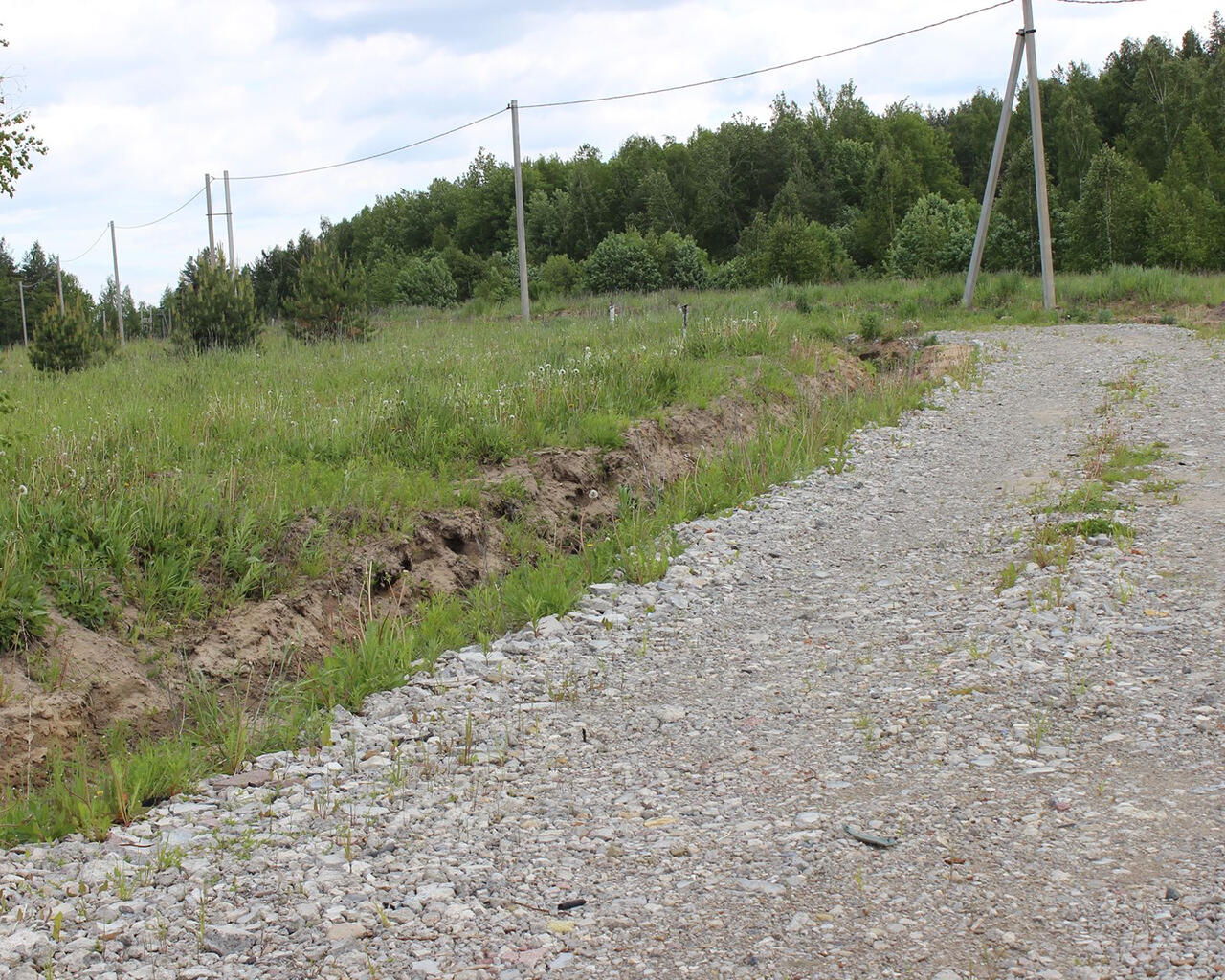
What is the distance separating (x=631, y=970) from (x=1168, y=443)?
9.73 meters

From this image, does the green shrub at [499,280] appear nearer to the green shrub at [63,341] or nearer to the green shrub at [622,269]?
the green shrub at [622,269]

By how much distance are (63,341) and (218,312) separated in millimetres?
5209

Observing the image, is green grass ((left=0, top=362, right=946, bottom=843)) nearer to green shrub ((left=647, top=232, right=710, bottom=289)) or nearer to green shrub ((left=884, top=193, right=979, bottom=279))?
green shrub ((left=884, top=193, right=979, bottom=279))

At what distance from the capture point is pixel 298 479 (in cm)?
811

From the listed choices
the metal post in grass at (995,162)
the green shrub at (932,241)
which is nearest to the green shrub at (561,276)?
the green shrub at (932,241)

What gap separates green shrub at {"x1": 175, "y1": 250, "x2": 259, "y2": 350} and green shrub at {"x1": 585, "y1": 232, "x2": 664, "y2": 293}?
105ft

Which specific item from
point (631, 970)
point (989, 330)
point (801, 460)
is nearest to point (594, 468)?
point (801, 460)

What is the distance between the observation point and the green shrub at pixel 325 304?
23.1 m

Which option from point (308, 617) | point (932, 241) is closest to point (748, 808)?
point (308, 617)

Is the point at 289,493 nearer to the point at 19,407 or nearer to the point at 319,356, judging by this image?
the point at 19,407

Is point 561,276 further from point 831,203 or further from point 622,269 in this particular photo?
point 831,203

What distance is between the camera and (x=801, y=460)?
36.8 feet

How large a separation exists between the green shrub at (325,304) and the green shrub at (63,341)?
15.8 feet

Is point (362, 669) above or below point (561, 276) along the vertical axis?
below
